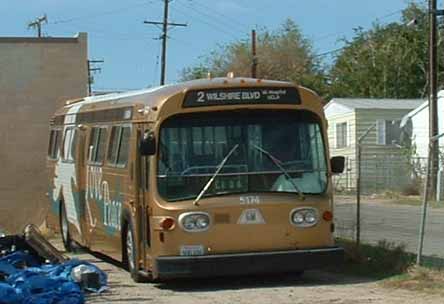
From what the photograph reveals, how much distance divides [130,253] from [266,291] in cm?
245

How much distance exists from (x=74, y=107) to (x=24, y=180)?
30.0ft

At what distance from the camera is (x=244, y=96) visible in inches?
542

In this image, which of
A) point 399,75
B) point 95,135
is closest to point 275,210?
point 95,135

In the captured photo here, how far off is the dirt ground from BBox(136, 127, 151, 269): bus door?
22.2 inches

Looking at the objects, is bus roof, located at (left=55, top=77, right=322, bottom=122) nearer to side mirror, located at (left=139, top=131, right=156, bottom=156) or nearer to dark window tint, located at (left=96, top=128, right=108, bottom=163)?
side mirror, located at (left=139, top=131, right=156, bottom=156)

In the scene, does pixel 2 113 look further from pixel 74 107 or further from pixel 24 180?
pixel 74 107

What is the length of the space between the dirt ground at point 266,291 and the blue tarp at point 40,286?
54cm

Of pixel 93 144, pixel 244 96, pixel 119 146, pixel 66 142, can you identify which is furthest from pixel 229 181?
pixel 66 142

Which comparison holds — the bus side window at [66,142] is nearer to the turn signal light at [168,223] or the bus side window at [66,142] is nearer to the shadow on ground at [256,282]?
the shadow on ground at [256,282]

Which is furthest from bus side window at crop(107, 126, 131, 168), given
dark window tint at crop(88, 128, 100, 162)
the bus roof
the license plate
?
the license plate

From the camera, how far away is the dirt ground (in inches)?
482

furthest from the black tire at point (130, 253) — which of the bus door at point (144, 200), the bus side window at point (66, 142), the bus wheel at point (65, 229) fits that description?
the bus wheel at point (65, 229)

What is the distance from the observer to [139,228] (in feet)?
46.2

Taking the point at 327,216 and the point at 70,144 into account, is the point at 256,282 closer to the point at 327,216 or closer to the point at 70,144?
the point at 327,216
